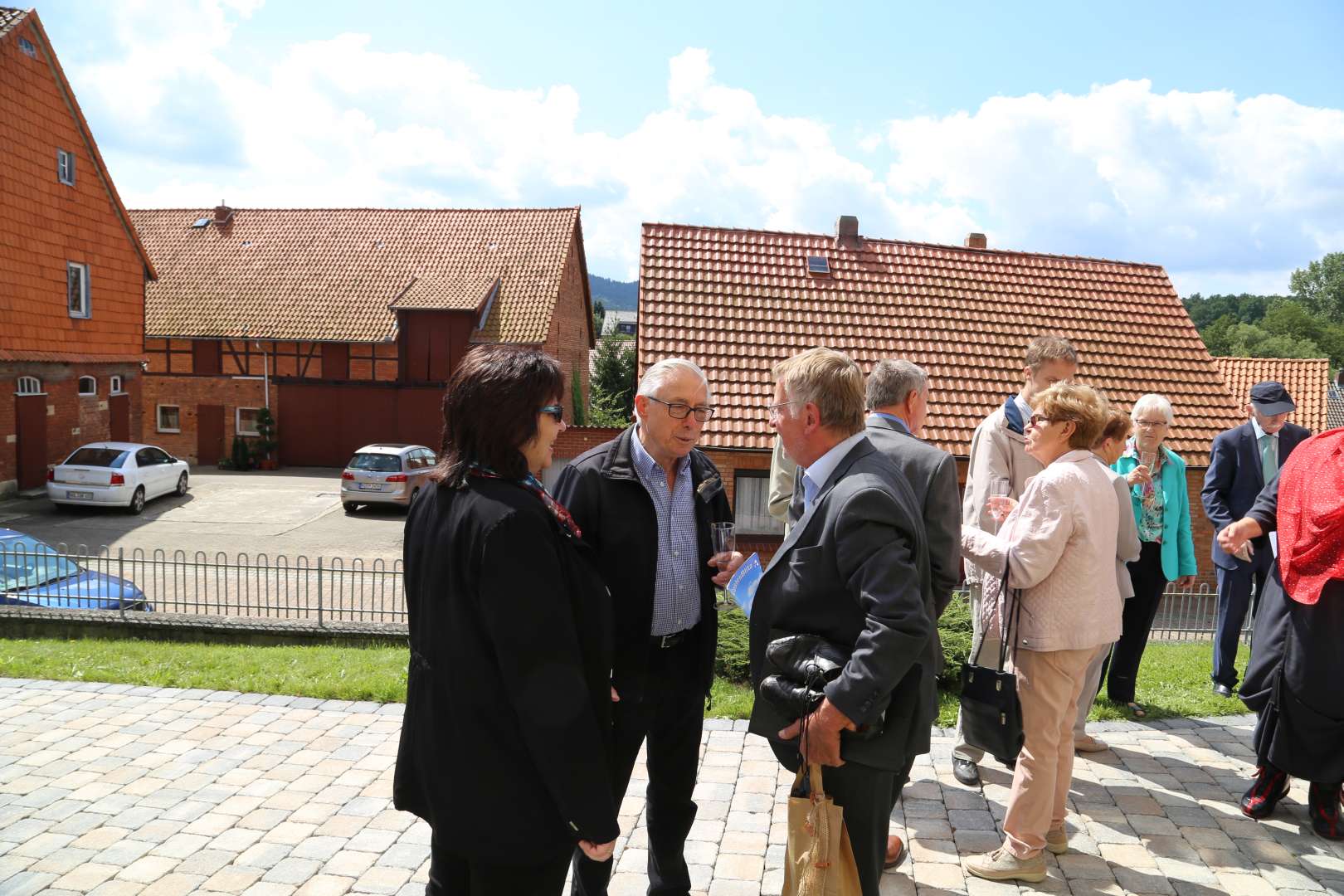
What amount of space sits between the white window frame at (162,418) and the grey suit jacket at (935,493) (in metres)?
31.3

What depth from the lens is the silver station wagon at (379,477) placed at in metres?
20.9

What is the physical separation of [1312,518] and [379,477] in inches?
742

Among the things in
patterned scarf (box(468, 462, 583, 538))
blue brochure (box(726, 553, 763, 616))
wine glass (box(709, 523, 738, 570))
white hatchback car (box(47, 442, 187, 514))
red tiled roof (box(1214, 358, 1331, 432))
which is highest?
red tiled roof (box(1214, 358, 1331, 432))

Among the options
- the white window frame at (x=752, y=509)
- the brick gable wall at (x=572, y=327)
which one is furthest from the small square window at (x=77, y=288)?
the white window frame at (x=752, y=509)

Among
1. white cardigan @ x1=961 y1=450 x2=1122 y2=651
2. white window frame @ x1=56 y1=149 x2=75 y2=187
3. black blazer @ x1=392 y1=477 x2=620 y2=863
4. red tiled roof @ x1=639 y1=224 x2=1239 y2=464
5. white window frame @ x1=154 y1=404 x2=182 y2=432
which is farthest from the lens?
white window frame @ x1=154 y1=404 x2=182 y2=432

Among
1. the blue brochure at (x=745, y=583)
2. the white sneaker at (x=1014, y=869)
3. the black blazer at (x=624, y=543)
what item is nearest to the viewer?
the blue brochure at (x=745, y=583)

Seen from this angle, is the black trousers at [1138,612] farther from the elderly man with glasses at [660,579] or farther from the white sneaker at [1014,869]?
the elderly man with glasses at [660,579]

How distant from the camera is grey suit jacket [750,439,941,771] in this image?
2.75 metres

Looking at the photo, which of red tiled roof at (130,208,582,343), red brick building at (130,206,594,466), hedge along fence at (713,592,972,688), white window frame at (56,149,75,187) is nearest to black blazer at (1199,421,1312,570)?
hedge along fence at (713,592,972,688)

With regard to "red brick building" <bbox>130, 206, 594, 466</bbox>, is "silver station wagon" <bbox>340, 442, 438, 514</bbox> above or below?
below

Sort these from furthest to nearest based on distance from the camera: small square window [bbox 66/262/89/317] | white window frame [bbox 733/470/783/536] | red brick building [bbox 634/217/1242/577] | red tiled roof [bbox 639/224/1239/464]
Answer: small square window [bbox 66/262/89/317] → red tiled roof [bbox 639/224/1239/464] → red brick building [bbox 634/217/1242/577] → white window frame [bbox 733/470/783/536]

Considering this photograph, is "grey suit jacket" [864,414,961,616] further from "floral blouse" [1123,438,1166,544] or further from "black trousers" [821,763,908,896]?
"floral blouse" [1123,438,1166,544]

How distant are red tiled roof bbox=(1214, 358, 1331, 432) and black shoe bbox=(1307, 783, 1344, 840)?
99.7ft

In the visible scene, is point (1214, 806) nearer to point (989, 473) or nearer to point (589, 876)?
point (989, 473)
